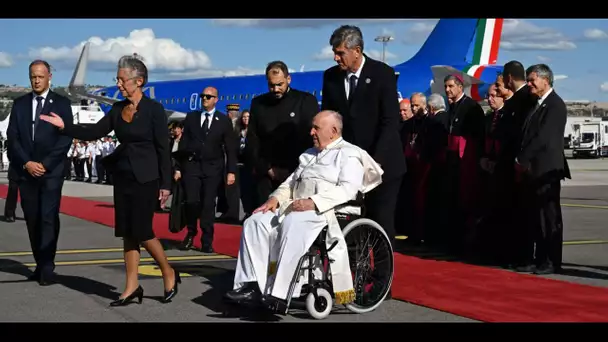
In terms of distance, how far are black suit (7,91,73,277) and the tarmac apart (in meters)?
0.48

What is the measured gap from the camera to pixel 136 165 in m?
7.48

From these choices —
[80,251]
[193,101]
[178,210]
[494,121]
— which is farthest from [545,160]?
[193,101]

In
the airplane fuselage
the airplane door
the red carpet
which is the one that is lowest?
the red carpet

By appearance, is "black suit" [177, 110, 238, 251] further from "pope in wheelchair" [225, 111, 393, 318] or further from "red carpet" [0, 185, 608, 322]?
"pope in wheelchair" [225, 111, 393, 318]

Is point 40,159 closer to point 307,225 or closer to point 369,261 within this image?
point 307,225

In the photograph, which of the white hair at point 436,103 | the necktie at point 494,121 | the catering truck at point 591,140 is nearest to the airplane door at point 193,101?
the catering truck at point 591,140

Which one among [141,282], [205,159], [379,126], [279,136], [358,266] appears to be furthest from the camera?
[205,159]

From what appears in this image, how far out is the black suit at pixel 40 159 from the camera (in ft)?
28.8

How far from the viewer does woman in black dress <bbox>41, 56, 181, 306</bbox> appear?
7.47m

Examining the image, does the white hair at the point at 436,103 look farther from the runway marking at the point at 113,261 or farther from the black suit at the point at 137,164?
the black suit at the point at 137,164

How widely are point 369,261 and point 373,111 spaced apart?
3.93ft

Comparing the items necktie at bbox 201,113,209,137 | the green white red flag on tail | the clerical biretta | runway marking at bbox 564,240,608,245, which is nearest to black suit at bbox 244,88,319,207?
the clerical biretta

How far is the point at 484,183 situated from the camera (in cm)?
1014

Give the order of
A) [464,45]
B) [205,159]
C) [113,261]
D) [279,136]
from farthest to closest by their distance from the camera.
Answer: [464,45], [205,159], [113,261], [279,136]
